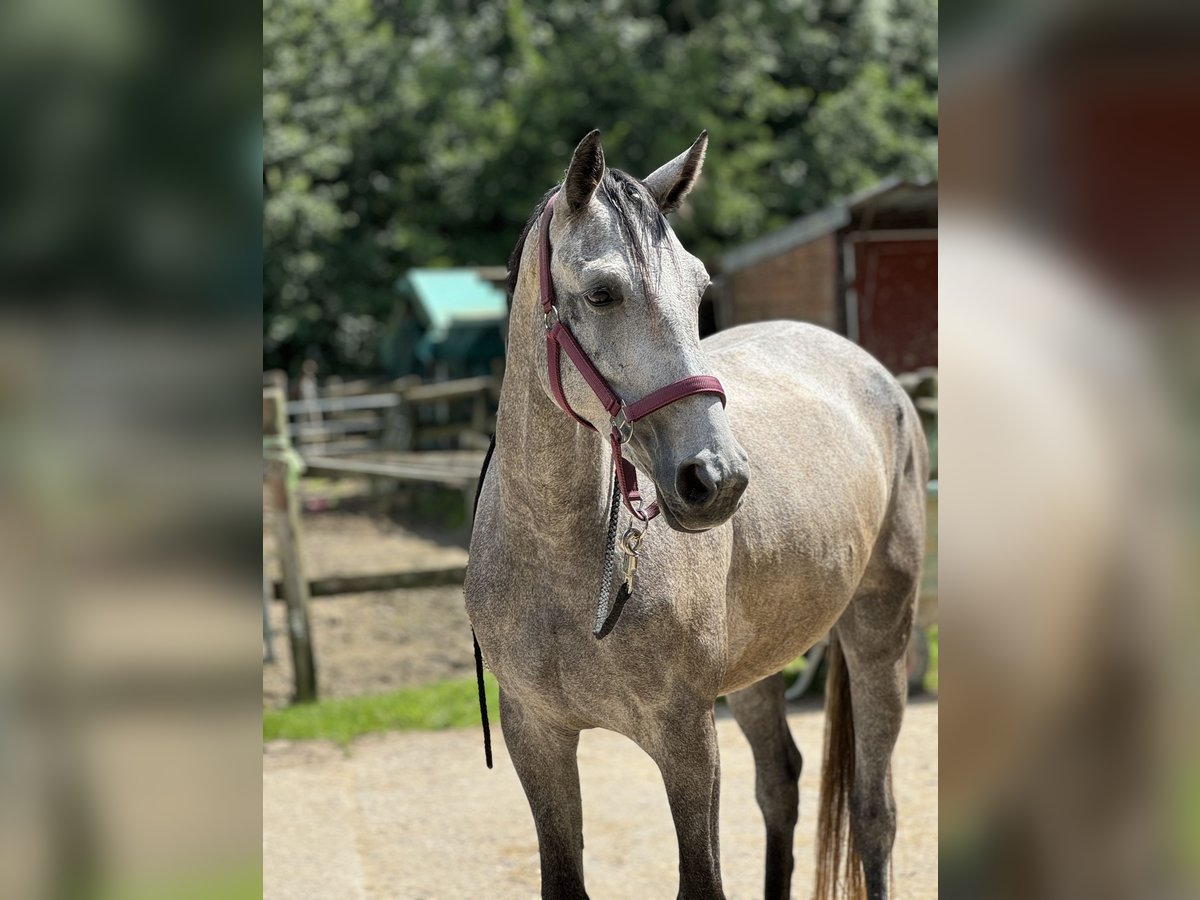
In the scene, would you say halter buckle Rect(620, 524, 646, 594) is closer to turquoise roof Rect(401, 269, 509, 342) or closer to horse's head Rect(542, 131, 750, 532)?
horse's head Rect(542, 131, 750, 532)

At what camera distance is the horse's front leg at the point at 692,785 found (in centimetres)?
221

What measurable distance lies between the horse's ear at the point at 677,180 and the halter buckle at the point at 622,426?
0.47 meters

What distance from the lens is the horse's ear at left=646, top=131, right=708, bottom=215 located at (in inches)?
81.7

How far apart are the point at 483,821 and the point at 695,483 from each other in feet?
9.80

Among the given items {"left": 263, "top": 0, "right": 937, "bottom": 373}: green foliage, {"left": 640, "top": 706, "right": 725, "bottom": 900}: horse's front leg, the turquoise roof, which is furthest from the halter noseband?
{"left": 263, "top": 0, "right": 937, "bottom": 373}: green foliage

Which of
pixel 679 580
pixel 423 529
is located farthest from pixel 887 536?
pixel 423 529

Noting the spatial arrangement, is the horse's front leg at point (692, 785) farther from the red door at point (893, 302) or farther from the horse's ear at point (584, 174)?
the red door at point (893, 302)

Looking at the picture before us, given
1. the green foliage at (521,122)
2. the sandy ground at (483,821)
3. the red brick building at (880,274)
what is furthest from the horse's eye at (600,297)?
the green foliage at (521,122)

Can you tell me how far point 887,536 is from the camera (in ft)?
10.5

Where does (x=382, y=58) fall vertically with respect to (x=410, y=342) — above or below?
above

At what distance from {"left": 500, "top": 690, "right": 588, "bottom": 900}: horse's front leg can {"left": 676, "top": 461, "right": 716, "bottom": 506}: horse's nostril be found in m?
0.90

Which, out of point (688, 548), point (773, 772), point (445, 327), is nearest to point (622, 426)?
point (688, 548)
